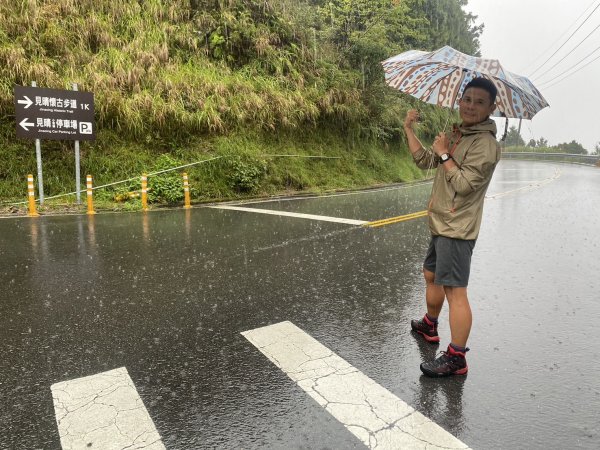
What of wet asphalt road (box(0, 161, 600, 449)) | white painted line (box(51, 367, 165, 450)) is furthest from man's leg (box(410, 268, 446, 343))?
white painted line (box(51, 367, 165, 450))

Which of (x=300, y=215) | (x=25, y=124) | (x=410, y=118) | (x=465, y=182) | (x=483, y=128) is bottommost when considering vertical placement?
(x=300, y=215)

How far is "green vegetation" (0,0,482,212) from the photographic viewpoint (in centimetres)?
1274

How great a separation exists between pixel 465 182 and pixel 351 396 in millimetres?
1620

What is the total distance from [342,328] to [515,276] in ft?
9.81

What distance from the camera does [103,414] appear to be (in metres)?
2.54

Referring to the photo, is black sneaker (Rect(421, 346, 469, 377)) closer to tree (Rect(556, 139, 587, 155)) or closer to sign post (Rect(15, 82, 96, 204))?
sign post (Rect(15, 82, 96, 204))

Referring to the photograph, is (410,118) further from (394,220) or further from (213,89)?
(213,89)

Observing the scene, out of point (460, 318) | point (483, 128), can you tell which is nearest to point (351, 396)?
point (460, 318)

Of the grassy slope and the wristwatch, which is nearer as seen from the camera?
the wristwatch

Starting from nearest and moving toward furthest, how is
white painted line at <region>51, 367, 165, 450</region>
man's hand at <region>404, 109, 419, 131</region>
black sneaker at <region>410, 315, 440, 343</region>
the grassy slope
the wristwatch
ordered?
white painted line at <region>51, 367, 165, 450</region> → the wristwatch → man's hand at <region>404, 109, 419, 131</region> → black sneaker at <region>410, 315, 440, 343</region> → the grassy slope

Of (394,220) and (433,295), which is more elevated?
(433,295)

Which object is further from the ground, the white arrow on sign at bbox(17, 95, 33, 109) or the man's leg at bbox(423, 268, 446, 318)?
the white arrow on sign at bbox(17, 95, 33, 109)

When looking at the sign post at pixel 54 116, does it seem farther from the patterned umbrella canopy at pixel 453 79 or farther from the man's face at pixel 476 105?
the man's face at pixel 476 105

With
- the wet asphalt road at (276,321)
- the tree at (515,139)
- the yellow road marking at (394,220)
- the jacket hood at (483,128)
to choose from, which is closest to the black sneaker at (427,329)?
the wet asphalt road at (276,321)
